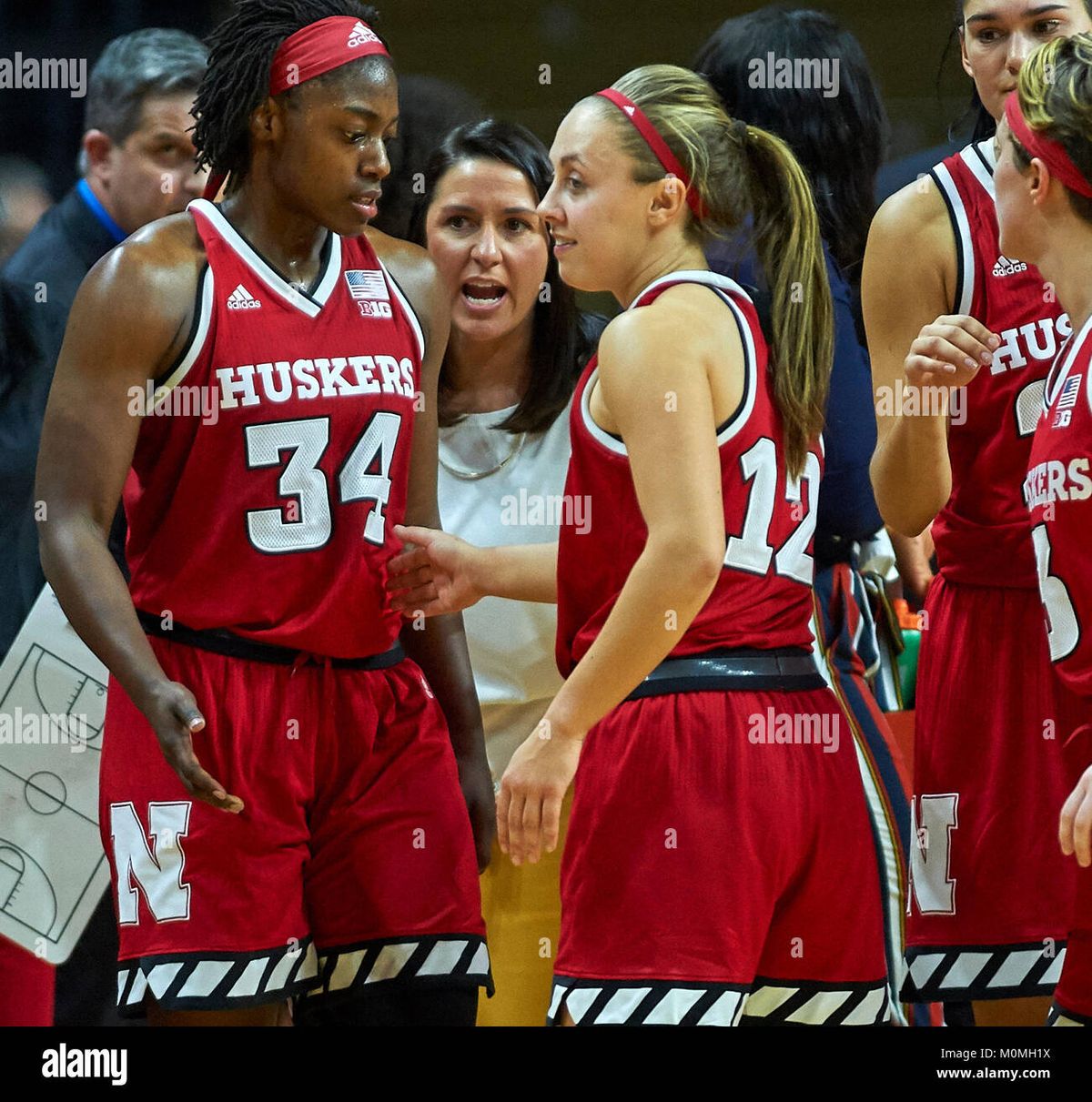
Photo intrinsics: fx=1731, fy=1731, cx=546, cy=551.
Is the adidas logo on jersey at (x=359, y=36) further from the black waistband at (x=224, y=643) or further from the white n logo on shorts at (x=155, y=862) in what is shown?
the white n logo on shorts at (x=155, y=862)

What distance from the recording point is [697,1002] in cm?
232

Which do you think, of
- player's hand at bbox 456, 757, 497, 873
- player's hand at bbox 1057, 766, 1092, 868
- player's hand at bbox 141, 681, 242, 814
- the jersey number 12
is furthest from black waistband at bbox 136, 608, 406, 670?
player's hand at bbox 1057, 766, 1092, 868

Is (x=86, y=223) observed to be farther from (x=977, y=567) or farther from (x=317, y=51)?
(x=977, y=567)

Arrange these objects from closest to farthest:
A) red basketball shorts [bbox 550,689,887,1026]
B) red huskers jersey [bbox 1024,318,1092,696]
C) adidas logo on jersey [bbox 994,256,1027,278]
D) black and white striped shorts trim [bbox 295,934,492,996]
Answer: red huskers jersey [bbox 1024,318,1092,696]
red basketball shorts [bbox 550,689,887,1026]
black and white striped shorts trim [bbox 295,934,492,996]
adidas logo on jersey [bbox 994,256,1027,278]

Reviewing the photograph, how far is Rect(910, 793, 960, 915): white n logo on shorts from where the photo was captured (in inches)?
107

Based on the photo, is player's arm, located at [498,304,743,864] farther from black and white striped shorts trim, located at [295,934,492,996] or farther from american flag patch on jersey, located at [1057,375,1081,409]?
american flag patch on jersey, located at [1057,375,1081,409]

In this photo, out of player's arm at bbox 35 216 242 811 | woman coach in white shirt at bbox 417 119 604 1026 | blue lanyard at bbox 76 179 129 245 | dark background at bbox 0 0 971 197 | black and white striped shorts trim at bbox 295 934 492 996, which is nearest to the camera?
player's arm at bbox 35 216 242 811

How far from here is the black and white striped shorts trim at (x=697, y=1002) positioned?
232cm

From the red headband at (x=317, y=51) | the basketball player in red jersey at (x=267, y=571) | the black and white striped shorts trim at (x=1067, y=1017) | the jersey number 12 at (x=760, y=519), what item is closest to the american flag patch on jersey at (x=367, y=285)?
the basketball player in red jersey at (x=267, y=571)

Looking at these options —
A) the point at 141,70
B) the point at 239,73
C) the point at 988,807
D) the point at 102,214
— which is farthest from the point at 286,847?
the point at 141,70

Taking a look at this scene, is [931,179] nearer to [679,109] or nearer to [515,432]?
[679,109]

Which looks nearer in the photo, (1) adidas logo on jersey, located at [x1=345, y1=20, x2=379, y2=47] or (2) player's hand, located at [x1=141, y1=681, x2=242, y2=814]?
(2) player's hand, located at [x1=141, y1=681, x2=242, y2=814]

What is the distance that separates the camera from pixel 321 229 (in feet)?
8.92

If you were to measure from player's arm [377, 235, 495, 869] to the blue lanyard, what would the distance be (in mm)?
954
